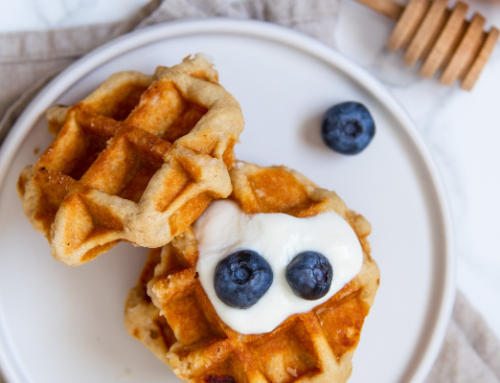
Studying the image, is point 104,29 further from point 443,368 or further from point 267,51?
point 443,368

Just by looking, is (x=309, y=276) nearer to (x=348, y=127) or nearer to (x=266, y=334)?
(x=266, y=334)

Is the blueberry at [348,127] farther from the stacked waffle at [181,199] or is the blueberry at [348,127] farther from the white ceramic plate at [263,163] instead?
the stacked waffle at [181,199]

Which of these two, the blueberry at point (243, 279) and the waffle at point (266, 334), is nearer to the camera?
the blueberry at point (243, 279)


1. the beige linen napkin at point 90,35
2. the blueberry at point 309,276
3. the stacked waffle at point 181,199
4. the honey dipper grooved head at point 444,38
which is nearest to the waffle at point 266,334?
the stacked waffle at point 181,199

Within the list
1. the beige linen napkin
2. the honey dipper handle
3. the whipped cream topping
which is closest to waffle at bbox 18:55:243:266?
the whipped cream topping

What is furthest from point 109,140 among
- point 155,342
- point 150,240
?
point 155,342

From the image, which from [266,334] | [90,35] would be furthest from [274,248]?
[90,35]

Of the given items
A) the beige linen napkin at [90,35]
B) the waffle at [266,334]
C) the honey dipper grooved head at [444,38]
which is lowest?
the waffle at [266,334]
